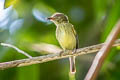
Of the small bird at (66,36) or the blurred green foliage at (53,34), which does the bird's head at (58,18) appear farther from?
the blurred green foliage at (53,34)

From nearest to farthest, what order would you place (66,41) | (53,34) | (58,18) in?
(66,41) → (58,18) → (53,34)

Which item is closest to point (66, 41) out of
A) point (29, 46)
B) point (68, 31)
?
point (68, 31)

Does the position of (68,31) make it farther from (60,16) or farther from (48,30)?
(48,30)

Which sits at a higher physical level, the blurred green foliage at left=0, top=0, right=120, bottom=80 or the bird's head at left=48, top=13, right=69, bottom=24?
the bird's head at left=48, top=13, right=69, bottom=24

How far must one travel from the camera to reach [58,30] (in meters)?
2.38

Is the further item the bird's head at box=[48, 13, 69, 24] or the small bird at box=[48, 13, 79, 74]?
the bird's head at box=[48, 13, 69, 24]

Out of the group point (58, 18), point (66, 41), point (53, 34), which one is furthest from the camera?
point (53, 34)

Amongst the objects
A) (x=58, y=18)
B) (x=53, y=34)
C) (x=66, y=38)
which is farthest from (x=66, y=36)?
(x=53, y=34)

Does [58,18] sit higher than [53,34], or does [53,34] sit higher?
[58,18]

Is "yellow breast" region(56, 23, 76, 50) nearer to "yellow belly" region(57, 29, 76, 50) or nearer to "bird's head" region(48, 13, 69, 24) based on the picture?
"yellow belly" region(57, 29, 76, 50)

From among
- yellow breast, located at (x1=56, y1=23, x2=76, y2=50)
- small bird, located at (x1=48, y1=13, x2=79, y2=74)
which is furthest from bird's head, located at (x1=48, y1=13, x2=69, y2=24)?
yellow breast, located at (x1=56, y1=23, x2=76, y2=50)

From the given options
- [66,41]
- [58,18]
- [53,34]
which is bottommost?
[53,34]

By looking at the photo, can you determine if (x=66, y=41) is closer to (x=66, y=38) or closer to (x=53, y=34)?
(x=66, y=38)

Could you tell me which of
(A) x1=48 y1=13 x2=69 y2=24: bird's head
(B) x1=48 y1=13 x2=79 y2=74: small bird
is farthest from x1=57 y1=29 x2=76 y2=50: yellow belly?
(A) x1=48 y1=13 x2=69 y2=24: bird's head
